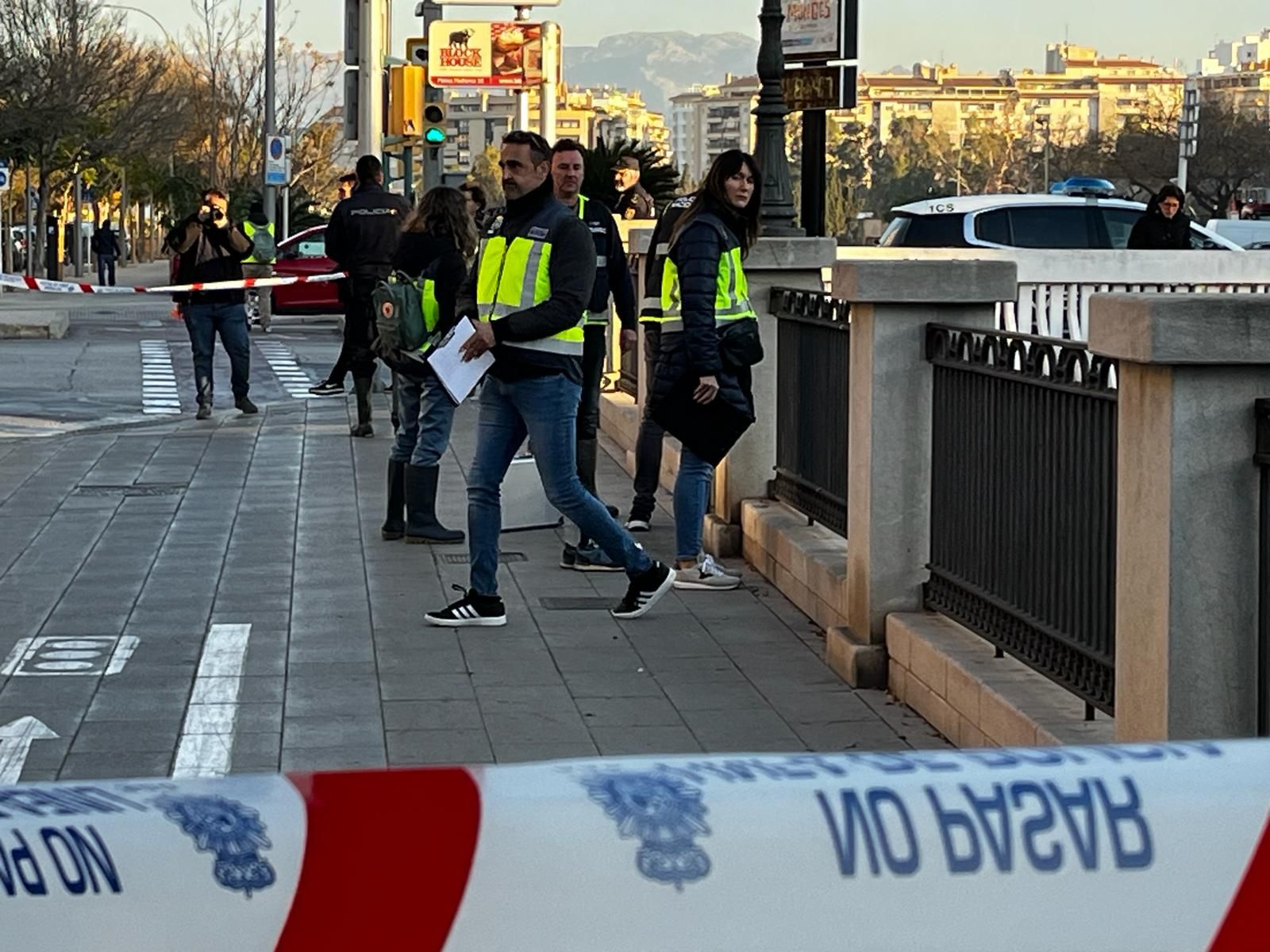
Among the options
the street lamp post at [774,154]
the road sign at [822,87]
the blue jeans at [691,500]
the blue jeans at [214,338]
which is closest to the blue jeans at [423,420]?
the blue jeans at [691,500]

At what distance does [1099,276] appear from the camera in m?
15.3

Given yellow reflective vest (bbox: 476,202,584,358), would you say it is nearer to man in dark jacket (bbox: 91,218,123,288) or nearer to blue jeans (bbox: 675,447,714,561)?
blue jeans (bbox: 675,447,714,561)

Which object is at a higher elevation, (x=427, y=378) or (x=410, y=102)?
(x=410, y=102)

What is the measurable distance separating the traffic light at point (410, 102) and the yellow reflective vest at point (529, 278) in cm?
1232

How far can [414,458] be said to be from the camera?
36.7 feet

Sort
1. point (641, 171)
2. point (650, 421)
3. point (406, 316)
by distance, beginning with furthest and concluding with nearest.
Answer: point (641, 171), point (406, 316), point (650, 421)

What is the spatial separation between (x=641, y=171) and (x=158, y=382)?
10431mm

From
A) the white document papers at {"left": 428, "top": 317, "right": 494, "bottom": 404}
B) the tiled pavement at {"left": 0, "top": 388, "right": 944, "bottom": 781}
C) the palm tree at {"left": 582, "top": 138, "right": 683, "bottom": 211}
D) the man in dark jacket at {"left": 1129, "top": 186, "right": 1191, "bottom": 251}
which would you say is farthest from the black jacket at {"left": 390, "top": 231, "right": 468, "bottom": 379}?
the palm tree at {"left": 582, "top": 138, "right": 683, "bottom": 211}

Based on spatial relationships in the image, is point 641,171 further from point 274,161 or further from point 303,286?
point 274,161

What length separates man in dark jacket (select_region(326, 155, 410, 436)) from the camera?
16.9 meters

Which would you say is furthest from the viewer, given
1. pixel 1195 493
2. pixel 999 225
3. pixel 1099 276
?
pixel 999 225

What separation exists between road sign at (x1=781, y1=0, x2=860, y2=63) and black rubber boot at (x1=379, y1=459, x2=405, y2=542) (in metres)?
6.33

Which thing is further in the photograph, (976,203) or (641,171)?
(641,171)

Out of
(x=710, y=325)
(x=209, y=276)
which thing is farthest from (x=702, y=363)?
(x=209, y=276)
